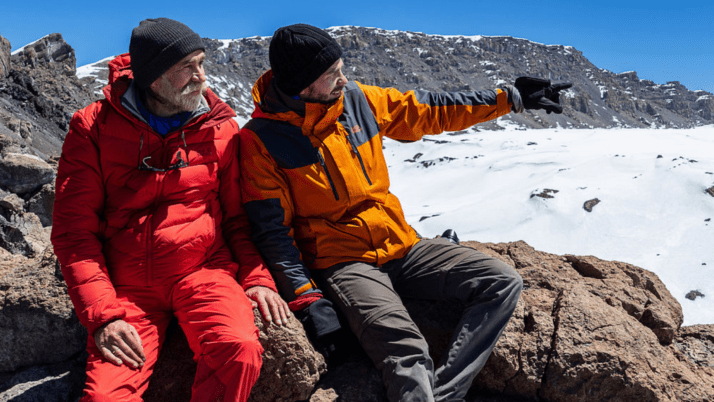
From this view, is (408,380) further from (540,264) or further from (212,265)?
(540,264)

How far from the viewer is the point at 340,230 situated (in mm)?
3303

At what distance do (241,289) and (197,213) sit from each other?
0.58m

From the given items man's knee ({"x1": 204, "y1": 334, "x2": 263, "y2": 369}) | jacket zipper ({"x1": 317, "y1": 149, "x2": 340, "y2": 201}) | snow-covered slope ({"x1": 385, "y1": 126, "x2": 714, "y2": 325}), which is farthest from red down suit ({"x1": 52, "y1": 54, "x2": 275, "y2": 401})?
snow-covered slope ({"x1": 385, "y1": 126, "x2": 714, "y2": 325})

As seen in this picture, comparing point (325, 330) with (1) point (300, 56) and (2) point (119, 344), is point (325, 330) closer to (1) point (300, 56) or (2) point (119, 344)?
(2) point (119, 344)

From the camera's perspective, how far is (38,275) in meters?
3.56

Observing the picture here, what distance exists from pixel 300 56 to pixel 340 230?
1240 mm

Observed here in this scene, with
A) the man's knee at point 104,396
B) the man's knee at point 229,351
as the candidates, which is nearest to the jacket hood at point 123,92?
the man's knee at point 229,351

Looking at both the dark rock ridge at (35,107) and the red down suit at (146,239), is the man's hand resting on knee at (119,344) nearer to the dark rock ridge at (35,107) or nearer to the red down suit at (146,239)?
the red down suit at (146,239)

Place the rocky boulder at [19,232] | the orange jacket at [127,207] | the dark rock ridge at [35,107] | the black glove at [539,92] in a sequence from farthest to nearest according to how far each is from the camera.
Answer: the dark rock ridge at [35,107] < the rocky boulder at [19,232] < the black glove at [539,92] < the orange jacket at [127,207]

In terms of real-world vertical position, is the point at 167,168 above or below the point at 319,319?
above

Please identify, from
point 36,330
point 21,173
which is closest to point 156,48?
point 36,330

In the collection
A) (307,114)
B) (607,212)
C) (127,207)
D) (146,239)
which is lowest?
(607,212)

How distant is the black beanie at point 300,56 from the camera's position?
318cm

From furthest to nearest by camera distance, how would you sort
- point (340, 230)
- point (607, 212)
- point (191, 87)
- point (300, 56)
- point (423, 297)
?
point (607, 212) → point (423, 297) → point (340, 230) → point (300, 56) → point (191, 87)
